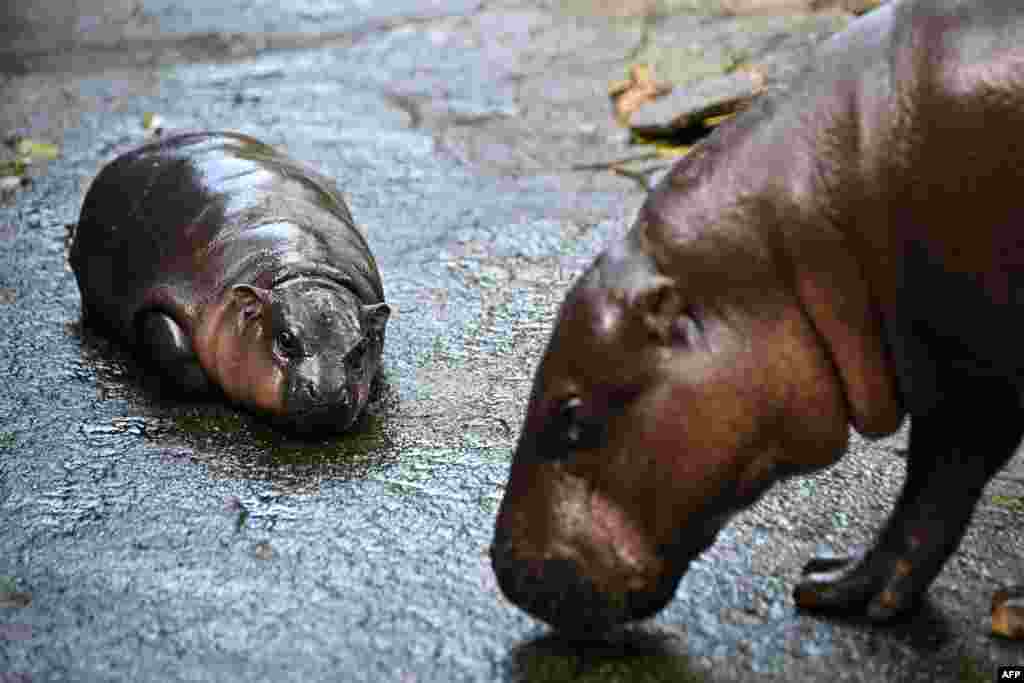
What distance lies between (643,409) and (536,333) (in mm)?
2531

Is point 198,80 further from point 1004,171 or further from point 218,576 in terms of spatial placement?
point 1004,171

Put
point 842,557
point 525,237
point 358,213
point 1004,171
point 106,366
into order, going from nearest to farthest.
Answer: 1. point 1004,171
2. point 842,557
3. point 106,366
4. point 525,237
5. point 358,213

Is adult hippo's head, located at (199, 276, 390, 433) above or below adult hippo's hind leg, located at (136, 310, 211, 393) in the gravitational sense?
above

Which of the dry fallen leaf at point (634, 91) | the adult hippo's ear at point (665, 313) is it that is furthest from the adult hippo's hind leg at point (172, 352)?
the dry fallen leaf at point (634, 91)

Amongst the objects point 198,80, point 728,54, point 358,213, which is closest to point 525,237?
point 358,213

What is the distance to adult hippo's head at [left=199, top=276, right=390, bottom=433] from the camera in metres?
4.93

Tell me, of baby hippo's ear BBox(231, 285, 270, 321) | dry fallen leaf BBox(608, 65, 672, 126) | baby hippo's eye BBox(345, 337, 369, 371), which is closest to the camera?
baby hippo's eye BBox(345, 337, 369, 371)

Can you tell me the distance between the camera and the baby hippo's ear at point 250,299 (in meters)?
5.20

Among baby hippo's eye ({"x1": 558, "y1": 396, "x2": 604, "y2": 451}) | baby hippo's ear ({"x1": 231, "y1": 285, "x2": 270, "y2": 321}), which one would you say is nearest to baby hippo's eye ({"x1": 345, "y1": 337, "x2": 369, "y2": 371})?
baby hippo's ear ({"x1": 231, "y1": 285, "x2": 270, "y2": 321})

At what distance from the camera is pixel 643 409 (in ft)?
10.0

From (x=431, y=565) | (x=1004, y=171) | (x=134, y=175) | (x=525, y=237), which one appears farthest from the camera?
(x=525, y=237)

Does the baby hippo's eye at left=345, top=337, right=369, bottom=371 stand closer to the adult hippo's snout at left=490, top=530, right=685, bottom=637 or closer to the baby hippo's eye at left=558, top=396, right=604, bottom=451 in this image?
the adult hippo's snout at left=490, top=530, right=685, bottom=637

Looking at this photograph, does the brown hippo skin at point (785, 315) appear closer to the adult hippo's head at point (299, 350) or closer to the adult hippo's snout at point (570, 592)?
the adult hippo's snout at point (570, 592)

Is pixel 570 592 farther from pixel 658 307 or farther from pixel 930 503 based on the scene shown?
pixel 930 503
